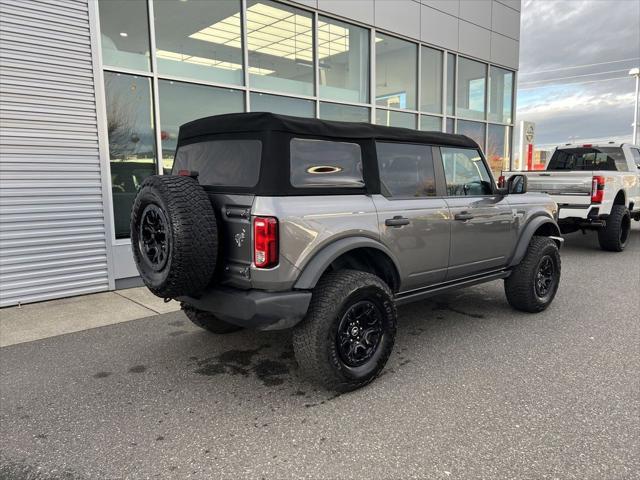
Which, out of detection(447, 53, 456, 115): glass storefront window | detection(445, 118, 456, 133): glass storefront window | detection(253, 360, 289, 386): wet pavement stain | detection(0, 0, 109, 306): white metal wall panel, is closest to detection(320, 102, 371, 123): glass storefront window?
detection(445, 118, 456, 133): glass storefront window

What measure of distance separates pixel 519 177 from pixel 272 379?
3.18m

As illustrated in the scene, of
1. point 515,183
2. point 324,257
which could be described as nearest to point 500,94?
point 515,183

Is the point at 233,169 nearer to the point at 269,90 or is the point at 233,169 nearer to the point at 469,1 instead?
the point at 269,90

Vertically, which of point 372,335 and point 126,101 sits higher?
point 126,101

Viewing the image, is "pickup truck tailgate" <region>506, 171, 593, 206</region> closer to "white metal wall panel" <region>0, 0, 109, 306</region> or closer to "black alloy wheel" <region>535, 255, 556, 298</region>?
"black alloy wheel" <region>535, 255, 556, 298</region>

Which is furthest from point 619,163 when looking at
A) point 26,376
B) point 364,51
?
point 26,376

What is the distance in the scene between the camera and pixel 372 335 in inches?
138

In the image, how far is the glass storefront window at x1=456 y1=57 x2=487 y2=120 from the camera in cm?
1259

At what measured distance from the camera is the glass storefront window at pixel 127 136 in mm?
6508

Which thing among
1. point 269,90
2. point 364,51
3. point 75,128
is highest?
point 364,51

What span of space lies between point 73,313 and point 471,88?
11611 millimetres

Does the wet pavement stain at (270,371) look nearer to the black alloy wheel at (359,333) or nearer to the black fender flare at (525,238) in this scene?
the black alloy wheel at (359,333)

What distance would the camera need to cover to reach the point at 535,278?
5.02 m

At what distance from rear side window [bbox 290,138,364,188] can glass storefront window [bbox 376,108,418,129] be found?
7.24 m
